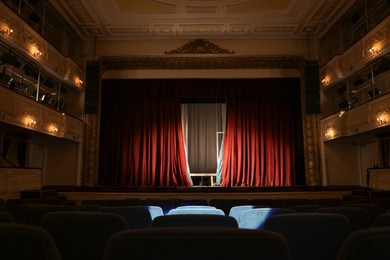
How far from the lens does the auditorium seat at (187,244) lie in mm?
915

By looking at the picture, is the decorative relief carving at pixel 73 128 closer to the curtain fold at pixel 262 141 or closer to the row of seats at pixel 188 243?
the curtain fold at pixel 262 141

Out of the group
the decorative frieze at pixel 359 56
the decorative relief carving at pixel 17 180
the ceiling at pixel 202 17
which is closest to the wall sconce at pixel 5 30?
the ceiling at pixel 202 17

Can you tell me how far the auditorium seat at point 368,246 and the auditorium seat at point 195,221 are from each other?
0.78 meters

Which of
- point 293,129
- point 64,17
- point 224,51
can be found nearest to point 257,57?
point 224,51

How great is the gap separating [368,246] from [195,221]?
922mm

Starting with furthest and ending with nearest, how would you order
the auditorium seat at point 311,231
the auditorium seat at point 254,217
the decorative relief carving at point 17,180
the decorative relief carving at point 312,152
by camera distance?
the decorative relief carving at point 312,152 < the decorative relief carving at point 17,180 < the auditorium seat at point 254,217 < the auditorium seat at point 311,231

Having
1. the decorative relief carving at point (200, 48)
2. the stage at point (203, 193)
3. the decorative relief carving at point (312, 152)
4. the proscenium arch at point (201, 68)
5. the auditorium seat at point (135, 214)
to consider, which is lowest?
the stage at point (203, 193)

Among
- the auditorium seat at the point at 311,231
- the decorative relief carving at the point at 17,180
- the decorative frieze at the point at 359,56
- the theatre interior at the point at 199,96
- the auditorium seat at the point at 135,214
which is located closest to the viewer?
the auditorium seat at the point at 311,231

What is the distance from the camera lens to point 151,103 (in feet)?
40.9

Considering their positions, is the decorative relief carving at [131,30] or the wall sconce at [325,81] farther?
the decorative relief carving at [131,30]

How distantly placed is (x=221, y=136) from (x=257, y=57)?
333cm

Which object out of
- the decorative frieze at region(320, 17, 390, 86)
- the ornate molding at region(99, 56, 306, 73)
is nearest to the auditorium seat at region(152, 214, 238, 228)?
the decorative frieze at region(320, 17, 390, 86)

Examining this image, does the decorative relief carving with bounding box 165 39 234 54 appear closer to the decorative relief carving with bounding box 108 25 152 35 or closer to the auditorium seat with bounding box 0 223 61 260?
the decorative relief carving with bounding box 108 25 152 35

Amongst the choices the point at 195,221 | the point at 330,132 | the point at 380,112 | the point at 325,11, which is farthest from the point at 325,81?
the point at 195,221
